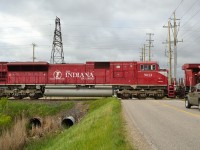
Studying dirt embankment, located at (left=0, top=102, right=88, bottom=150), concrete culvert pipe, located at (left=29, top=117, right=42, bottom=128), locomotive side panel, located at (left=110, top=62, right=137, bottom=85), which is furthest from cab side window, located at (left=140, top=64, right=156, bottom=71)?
concrete culvert pipe, located at (left=29, top=117, right=42, bottom=128)

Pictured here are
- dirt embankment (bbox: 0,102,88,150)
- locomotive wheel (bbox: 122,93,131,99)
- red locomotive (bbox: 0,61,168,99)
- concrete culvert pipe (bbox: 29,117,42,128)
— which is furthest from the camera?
locomotive wheel (bbox: 122,93,131,99)

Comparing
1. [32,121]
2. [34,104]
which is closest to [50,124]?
[32,121]

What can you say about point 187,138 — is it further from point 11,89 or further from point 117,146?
point 11,89

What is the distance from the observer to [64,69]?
44594 millimetres

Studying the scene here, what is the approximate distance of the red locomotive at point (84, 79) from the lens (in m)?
43.4

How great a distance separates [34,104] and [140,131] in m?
25.5

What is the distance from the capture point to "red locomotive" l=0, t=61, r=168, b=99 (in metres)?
43.4

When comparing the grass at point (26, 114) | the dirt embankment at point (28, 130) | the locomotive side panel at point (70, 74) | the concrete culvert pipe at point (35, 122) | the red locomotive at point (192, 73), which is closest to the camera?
the dirt embankment at point (28, 130)

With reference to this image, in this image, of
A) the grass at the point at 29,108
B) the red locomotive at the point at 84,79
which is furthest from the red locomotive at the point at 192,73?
the grass at the point at 29,108

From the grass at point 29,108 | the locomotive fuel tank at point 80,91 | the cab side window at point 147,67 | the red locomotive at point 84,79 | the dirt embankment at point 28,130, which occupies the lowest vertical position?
the dirt embankment at point 28,130

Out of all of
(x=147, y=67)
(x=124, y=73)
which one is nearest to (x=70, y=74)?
(x=124, y=73)

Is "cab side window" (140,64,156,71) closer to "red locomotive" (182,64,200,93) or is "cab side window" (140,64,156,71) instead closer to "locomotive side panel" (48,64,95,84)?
"red locomotive" (182,64,200,93)

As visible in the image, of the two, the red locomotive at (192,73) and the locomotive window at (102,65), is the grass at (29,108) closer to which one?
the locomotive window at (102,65)

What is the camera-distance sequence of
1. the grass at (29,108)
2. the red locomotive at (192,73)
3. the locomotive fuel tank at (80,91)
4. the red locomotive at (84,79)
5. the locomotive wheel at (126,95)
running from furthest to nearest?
the locomotive wheel at (126,95) → the locomotive fuel tank at (80,91) → the red locomotive at (84,79) → the red locomotive at (192,73) → the grass at (29,108)
